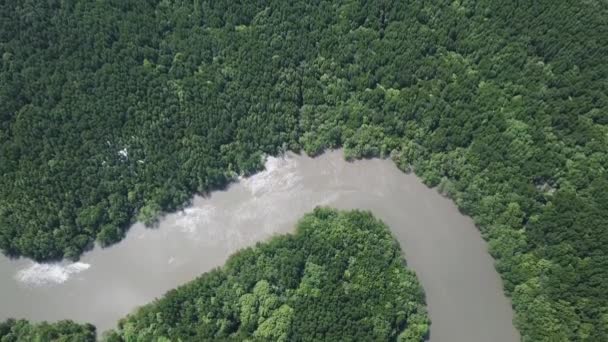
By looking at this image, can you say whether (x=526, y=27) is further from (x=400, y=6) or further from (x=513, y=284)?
(x=513, y=284)

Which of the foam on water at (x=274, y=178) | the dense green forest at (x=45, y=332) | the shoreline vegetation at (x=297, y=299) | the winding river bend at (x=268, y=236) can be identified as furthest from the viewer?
the foam on water at (x=274, y=178)

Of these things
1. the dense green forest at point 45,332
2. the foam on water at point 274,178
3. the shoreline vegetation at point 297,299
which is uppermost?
the foam on water at point 274,178

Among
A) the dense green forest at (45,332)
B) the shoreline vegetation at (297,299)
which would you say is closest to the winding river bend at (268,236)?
the dense green forest at (45,332)

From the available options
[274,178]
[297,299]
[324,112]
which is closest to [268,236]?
[274,178]

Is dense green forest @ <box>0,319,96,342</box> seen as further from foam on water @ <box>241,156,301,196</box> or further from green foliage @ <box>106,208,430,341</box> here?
foam on water @ <box>241,156,301,196</box>

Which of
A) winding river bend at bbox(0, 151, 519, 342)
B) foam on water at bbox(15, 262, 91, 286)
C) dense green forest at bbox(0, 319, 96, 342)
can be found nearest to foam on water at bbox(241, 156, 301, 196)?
winding river bend at bbox(0, 151, 519, 342)

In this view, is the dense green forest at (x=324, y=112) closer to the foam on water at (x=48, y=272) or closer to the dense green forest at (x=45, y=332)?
the foam on water at (x=48, y=272)

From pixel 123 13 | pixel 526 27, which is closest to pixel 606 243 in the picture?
pixel 526 27
